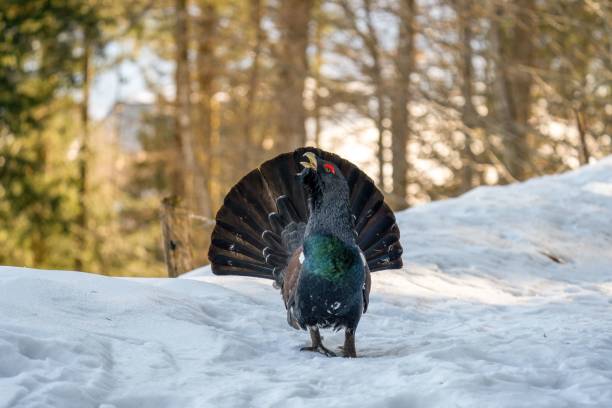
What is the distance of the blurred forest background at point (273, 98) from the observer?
12.1 m

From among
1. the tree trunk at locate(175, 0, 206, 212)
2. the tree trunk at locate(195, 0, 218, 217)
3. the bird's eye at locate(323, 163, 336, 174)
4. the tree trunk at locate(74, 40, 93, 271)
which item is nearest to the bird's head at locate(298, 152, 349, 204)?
the bird's eye at locate(323, 163, 336, 174)

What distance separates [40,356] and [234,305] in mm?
1716

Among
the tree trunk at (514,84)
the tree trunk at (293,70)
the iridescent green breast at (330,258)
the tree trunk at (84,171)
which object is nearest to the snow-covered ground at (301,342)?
the iridescent green breast at (330,258)

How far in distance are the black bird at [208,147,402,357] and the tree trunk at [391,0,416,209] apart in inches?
270

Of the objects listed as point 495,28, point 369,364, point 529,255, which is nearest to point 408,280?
point 529,255

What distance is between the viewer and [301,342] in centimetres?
472

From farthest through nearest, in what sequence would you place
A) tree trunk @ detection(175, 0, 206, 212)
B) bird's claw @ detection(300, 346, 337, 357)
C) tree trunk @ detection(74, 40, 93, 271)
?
tree trunk @ detection(74, 40, 93, 271) < tree trunk @ detection(175, 0, 206, 212) < bird's claw @ detection(300, 346, 337, 357)

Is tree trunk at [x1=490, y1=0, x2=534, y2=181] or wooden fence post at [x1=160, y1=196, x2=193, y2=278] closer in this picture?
wooden fence post at [x1=160, y1=196, x2=193, y2=278]

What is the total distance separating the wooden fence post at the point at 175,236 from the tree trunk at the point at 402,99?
17.9ft

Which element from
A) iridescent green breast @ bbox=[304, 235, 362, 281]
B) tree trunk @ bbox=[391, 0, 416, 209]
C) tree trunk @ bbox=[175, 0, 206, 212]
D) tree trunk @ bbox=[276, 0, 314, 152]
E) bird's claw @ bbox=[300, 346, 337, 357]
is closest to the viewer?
iridescent green breast @ bbox=[304, 235, 362, 281]

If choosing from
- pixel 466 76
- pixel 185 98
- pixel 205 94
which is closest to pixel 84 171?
pixel 185 98

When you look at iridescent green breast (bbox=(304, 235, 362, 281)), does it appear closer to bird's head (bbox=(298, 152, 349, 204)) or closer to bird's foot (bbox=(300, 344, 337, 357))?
bird's head (bbox=(298, 152, 349, 204))

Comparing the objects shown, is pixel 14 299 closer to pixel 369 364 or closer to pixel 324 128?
pixel 369 364

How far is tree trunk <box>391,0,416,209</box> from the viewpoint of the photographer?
1223 cm
